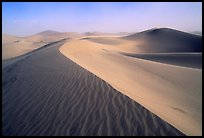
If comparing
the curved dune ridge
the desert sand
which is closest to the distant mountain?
the desert sand

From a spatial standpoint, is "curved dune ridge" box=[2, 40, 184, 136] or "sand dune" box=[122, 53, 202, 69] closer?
"curved dune ridge" box=[2, 40, 184, 136]

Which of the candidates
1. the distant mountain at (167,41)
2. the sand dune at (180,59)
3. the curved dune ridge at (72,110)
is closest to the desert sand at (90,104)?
the curved dune ridge at (72,110)

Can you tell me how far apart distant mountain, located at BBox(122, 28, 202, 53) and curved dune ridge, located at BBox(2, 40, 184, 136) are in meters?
29.0

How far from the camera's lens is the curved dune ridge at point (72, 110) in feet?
18.5

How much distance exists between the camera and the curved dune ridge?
5.64 metres

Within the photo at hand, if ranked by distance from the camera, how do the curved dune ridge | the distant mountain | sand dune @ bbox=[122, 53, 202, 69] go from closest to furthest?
the curved dune ridge
sand dune @ bbox=[122, 53, 202, 69]
the distant mountain

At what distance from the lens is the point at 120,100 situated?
6.71m

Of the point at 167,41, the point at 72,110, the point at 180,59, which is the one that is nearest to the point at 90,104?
the point at 72,110

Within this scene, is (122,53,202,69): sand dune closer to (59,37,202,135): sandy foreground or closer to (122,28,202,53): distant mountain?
(59,37,202,135): sandy foreground

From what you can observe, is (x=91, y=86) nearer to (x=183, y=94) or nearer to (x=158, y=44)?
(x=183, y=94)

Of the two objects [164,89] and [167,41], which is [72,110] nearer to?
[164,89]

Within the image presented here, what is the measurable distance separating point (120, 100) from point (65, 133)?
1749 millimetres

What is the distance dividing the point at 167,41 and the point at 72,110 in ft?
119

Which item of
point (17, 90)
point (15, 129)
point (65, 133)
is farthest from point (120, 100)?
point (17, 90)
